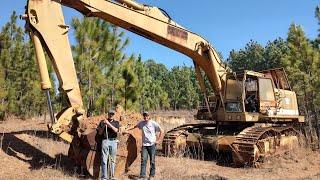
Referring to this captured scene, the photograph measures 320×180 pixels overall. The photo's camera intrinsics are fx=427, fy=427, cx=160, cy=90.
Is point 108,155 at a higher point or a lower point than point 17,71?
lower

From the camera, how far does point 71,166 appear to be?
1048cm

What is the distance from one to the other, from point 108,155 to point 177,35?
207 inches

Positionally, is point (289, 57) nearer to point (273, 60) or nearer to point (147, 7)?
point (147, 7)

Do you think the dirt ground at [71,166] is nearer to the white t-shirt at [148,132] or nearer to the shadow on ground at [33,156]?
the shadow on ground at [33,156]

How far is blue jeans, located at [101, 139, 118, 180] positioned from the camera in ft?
29.3

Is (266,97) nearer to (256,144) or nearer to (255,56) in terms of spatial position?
(256,144)

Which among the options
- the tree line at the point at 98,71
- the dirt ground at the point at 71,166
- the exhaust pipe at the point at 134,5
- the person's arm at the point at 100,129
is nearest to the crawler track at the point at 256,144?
the dirt ground at the point at 71,166

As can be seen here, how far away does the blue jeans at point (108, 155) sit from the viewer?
8.92m

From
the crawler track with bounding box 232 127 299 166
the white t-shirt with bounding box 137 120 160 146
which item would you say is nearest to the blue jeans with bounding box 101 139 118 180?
the white t-shirt with bounding box 137 120 160 146

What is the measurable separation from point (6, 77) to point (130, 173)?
17.5 meters

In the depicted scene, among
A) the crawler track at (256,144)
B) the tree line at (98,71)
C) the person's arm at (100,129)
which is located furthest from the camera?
the tree line at (98,71)

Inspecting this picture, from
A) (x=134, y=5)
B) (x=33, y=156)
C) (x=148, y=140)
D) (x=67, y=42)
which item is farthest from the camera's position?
(x=134, y=5)

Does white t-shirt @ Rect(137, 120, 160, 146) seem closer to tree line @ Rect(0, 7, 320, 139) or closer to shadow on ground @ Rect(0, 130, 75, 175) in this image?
shadow on ground @ Rect(0, 130, 75, 175)

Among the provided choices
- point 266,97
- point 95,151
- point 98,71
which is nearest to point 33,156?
point 95,151
